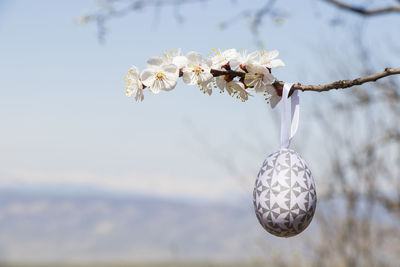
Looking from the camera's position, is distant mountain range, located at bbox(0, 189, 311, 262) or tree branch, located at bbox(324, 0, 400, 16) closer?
tree branch, located at bbox(324, 0, 400, 16)

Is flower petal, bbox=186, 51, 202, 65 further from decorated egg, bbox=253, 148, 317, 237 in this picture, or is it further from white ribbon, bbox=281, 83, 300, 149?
decorated egg, bbox=253, 148, 317, 237

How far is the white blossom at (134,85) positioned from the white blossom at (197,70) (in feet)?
0.44

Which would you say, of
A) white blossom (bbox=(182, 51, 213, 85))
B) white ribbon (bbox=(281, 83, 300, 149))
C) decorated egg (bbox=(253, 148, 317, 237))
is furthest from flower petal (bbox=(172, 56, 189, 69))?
decorated egg (bbox=(253, 148, 317, 237))

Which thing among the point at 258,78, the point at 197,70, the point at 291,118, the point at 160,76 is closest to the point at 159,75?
the point at 160,76

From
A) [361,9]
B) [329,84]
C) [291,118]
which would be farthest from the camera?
[361,9]

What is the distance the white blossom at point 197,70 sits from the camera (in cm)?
132

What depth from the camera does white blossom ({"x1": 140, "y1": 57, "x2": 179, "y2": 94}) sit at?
133cm

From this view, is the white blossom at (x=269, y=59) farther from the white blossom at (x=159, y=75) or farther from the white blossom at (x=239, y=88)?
the white blossom at (x=159, y=75)

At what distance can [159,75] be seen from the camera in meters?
1.34

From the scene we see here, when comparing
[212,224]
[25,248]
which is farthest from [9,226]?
[212,224]

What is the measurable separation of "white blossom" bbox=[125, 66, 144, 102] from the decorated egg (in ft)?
1.50

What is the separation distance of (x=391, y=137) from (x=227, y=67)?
3161 mm

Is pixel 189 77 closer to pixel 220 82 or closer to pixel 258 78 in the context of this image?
pixel 220 82

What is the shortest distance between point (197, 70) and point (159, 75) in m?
0.11
